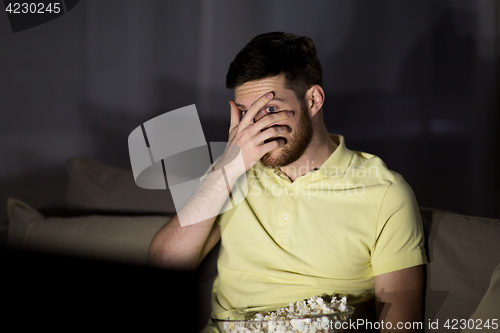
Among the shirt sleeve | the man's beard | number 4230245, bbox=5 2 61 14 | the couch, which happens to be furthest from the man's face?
number 4230245, bbox=5 2 61 14

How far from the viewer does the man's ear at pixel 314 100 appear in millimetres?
1143

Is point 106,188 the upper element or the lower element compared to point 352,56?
lower

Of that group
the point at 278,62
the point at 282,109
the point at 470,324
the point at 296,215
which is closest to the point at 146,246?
the point at 296,215

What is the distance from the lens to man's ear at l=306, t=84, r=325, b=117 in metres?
1.14

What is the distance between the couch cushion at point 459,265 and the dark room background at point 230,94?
27.7 inches

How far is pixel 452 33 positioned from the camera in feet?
5.18

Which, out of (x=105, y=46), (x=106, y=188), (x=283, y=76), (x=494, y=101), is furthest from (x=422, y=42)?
(x=106, y=188)

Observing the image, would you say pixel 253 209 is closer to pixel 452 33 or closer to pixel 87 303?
pixel 87 303

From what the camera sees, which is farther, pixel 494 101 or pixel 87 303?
pixel 494 101

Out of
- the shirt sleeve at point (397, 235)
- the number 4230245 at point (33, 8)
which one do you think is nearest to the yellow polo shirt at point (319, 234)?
the shirt sleeve at point (397, 235)

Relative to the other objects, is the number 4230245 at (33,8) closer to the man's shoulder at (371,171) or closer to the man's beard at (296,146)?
the man's beard at (296,146)

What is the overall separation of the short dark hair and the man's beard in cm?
7

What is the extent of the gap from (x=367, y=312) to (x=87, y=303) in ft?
2.61

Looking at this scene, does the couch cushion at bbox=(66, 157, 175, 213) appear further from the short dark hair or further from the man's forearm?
the short dark hair
